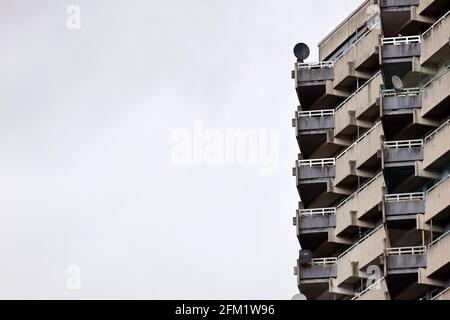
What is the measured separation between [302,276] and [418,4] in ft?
42.0

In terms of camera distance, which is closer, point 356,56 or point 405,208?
point 405,208

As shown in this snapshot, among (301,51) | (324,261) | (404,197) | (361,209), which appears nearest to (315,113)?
(301,51)

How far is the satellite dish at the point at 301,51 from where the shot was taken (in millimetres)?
98312

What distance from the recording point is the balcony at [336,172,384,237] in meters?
88.8

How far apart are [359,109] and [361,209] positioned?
5.43m

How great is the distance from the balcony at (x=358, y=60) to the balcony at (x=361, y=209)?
19.7 ft

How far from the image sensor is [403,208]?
85125mm

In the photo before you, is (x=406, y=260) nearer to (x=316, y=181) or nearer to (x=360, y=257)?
(x=360, y=257)

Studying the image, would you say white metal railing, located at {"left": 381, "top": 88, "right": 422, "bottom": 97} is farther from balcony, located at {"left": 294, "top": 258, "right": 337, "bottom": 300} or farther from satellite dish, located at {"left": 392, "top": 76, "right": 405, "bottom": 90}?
balcony, located at {"left": 294, "top": 258, "right": 337, "bottom": 300}

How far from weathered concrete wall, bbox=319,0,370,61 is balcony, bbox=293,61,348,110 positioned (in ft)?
3.49

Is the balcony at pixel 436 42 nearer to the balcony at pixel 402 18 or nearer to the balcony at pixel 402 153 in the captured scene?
the balcony at pixel 402 18

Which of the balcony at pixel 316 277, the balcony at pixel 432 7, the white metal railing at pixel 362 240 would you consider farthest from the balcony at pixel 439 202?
the balcony at pixel 316 277

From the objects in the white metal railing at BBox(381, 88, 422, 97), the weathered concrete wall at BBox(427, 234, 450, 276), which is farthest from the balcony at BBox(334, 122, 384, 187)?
the weathered concrete wall at BBox(427, 234, 450, 276)
